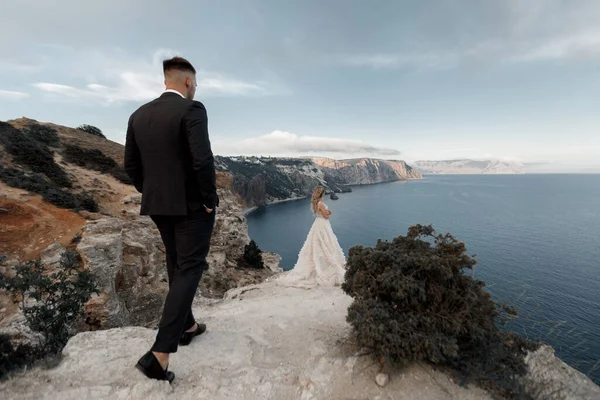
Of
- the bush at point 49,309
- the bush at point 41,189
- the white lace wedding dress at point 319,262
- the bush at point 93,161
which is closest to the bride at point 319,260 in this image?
the white lace wedding dress at point 319,262

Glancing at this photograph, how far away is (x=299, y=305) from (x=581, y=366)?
23.4 m

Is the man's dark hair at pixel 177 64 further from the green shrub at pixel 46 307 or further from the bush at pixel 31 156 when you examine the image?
the bush at pixel 31 156

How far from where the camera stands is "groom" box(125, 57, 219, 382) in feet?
8.77

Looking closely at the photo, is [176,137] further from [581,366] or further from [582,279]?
[582,279]

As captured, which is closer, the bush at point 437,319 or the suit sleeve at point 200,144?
the suit sleeve at point 200,144

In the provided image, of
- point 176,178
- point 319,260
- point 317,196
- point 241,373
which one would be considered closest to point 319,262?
point 319,260

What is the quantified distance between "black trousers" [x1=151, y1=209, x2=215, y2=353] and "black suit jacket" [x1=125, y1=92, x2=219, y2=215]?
191 millimetres

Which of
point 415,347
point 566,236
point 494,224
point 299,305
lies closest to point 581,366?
point 299,305

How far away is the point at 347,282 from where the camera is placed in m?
4.71

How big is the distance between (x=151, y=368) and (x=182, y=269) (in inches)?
37.9

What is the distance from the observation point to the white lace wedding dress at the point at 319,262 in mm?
8898

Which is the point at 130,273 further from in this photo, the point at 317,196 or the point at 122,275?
the point at 317,196

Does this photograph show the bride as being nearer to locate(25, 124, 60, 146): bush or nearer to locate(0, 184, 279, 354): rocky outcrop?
locate(0, 184, 279, 354): rocky outcrop

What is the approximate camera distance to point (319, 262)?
30.7ft
